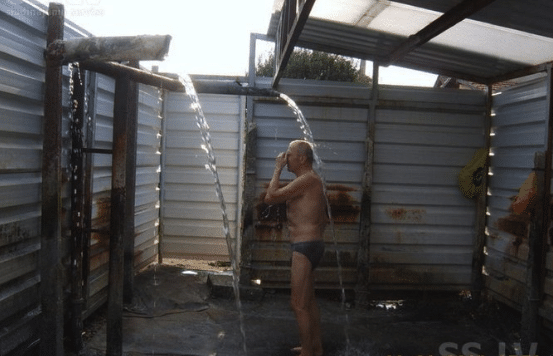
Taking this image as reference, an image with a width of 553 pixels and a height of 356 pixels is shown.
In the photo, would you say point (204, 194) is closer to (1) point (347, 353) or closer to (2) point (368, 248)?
(2) point (368, 248)

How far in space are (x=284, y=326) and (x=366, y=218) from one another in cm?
185

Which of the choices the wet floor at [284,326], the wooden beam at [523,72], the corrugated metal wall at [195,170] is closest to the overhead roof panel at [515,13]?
the wooden beam at [523,72]

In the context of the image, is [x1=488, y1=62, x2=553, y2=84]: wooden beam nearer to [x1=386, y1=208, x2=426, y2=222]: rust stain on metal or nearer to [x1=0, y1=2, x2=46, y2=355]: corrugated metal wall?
[x1=386, y1=208, x2=426, y2=222]: rust stain on metal

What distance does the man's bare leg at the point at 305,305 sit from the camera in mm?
4652

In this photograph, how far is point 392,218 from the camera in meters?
6.79

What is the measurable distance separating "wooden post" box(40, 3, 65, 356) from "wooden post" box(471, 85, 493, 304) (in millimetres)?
5400

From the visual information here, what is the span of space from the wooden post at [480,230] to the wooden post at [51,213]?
5.40 meters

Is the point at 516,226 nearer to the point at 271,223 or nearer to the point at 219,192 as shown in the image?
the point at 271,223

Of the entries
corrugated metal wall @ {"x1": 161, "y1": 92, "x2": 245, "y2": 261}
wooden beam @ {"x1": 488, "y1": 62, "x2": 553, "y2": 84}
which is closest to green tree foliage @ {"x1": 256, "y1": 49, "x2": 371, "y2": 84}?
corrugated metal wall @ {"x1": 161, "y1": 92, "x2": 245, "y2": 261}

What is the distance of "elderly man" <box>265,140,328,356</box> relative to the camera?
4.69m

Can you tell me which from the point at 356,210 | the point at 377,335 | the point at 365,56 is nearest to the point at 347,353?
the point at 377,335

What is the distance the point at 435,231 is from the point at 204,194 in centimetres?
399

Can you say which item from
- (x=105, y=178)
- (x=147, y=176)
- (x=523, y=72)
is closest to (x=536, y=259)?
(x=523, y=72)

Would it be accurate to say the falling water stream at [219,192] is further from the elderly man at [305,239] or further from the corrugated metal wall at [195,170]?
the elderly man at [305,239]
